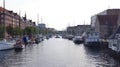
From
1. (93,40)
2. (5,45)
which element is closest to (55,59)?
(5,45)

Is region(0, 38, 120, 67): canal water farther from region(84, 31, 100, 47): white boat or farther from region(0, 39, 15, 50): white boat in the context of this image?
region(84, 31, 100, 47): white boat

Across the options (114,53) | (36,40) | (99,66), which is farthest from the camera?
(36,40)

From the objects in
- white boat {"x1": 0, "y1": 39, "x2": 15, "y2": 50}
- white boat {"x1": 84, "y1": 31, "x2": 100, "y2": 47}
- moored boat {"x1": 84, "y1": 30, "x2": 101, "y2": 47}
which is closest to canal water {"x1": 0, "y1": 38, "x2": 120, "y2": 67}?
white boat {"x1": 0, "y1": 39, "x2": 15, "y2": 50}

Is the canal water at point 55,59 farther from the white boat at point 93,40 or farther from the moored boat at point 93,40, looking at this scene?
the white boat at point 93,40

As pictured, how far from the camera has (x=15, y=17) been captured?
174 m

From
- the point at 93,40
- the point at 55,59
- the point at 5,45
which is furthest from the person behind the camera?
the point at 93,40

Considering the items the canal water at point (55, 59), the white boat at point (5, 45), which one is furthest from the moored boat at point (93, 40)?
the white boat at point (5, 45)

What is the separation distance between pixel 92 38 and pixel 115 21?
5701cm

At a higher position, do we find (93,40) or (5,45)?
(93,40)

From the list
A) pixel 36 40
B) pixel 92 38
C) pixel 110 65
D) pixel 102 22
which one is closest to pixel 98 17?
pixel 102 22

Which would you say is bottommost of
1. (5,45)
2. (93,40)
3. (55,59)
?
(55,59)

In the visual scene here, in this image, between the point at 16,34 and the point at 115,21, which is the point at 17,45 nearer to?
the point at 16,34

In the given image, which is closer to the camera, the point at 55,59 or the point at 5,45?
the point at 55,59

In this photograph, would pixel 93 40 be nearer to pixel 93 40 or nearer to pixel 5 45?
pixel 93 40
